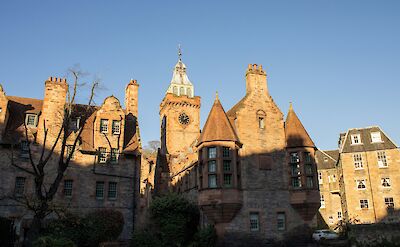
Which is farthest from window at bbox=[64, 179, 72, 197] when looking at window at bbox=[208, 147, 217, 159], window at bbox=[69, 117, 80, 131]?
window at bbox=[208, 147, 217, 159]

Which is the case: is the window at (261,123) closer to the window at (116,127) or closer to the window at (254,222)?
the window at (254,222)

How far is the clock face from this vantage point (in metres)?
60.0

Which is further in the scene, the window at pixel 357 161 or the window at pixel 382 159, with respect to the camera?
the window at pixel 357 161

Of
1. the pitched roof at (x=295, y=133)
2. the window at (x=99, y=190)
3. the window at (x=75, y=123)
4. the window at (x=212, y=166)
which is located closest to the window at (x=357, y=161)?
the pitched roof at (x=295, y=133)

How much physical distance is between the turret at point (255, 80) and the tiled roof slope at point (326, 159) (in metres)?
31.0

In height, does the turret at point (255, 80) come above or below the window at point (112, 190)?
above

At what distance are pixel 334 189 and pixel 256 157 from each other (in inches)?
1311

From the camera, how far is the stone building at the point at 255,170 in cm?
2684

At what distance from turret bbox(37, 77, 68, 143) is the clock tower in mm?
25398

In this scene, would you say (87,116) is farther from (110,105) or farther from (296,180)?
(296,180)

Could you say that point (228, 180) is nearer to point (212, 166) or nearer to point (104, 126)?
point (212, 166)

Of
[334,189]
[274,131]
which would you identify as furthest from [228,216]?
[334,189]

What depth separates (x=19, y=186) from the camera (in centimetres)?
3081

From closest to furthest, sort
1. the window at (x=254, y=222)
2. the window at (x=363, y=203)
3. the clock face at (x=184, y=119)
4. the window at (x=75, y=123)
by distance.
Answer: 1. the window at (x=254, y=222)
2. the window at (x=75, y=123)
3. the window at (x=363, y=203)
4. the clock face at (x=184, y=119)
